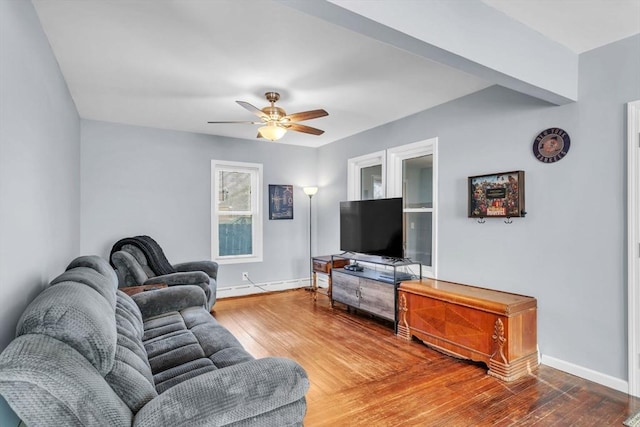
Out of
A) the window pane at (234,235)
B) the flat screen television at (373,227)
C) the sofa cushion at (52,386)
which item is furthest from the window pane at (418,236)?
the sofa cushion at (52,386)

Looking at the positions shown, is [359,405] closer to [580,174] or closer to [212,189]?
[580,174]

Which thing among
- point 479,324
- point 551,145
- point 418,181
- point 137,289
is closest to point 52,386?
point 137,289

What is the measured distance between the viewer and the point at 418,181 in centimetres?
415

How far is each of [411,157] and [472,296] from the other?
199 cm

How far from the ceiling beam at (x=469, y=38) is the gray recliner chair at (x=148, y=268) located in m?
3.20

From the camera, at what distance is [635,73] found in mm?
2393

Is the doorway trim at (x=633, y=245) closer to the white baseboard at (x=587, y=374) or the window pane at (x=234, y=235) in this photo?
the white baseboard at (x=587, y=374)

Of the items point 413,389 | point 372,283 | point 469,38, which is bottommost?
point 413,389

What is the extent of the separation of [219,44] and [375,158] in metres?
2.83

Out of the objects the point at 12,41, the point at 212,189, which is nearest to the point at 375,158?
the point at 212,189

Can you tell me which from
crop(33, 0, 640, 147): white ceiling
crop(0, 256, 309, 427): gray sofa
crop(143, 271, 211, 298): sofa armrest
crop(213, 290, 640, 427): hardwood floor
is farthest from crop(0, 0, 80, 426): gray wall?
crop(213, 290, 640, 427): hardwood floor

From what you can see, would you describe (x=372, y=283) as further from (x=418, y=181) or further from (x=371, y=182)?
(x=371, y=182)

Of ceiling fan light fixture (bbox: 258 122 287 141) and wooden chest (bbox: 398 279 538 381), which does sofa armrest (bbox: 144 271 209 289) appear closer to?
ceiling fan light fixture (bbox: 258 122 287 141)

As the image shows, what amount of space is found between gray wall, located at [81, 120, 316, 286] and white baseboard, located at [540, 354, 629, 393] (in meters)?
3.90
